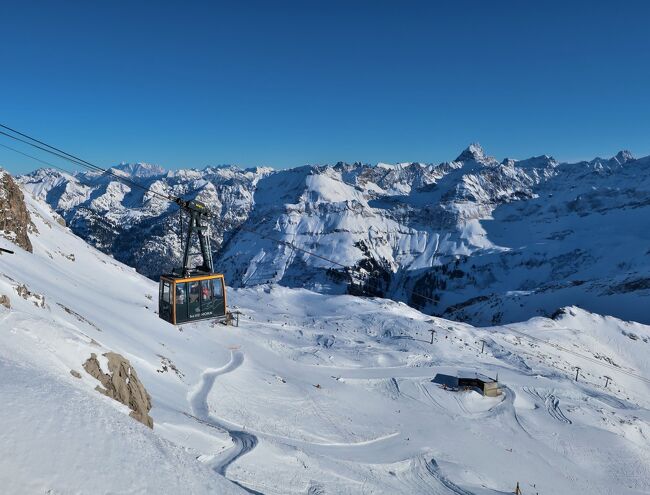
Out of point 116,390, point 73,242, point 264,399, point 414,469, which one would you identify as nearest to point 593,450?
point 414,469

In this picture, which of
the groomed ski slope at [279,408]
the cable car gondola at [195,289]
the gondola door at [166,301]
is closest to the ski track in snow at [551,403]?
A: the groomed ski slope at [279,408]

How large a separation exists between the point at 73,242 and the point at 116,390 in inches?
2408

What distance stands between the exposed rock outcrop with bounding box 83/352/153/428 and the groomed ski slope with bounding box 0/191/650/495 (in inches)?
20.9

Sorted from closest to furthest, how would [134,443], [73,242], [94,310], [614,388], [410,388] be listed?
[134,443], [94,310], [410,388], [614,388], [73,242]

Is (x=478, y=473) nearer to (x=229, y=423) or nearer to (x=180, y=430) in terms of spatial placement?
(x=229, y=423)

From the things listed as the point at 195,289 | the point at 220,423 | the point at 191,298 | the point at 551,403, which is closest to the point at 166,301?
the point at 191,298

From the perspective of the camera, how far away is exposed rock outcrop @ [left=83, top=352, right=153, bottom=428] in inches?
617

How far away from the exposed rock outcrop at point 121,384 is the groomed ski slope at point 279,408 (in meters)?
0.53

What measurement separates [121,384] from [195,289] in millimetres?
7832

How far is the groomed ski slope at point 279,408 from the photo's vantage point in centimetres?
942

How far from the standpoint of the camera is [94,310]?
3731 cm

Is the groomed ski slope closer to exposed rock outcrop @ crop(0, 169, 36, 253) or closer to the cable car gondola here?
exposed rock outcrop @ crop(0, 169, 36, 253)

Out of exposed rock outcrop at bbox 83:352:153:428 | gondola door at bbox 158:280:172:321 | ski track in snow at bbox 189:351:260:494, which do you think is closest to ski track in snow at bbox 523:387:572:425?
ski track in snow at bbox 189:351:260:494

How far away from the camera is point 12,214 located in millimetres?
49781
